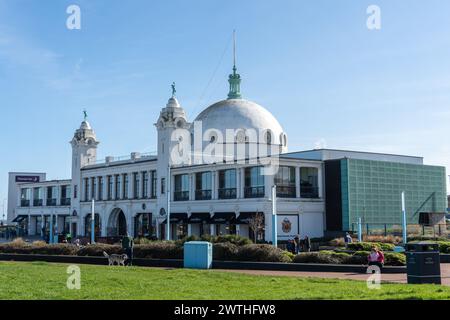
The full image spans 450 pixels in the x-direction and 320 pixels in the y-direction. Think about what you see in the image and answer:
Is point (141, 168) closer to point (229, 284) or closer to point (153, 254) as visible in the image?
point (153, 254)

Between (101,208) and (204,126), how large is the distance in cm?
1496

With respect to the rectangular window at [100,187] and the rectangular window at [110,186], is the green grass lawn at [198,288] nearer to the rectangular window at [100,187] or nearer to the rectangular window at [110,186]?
the rectangular window at [110,186]

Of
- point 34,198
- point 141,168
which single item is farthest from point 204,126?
point 34,198

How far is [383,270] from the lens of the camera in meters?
23.1

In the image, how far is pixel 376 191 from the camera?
5631cm

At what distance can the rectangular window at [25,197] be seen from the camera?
8838 cm

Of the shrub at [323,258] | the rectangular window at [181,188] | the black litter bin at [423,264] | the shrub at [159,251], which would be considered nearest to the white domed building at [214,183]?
the rectangular window at [181,188]

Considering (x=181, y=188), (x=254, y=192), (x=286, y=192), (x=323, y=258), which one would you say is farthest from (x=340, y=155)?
(x=323, y=258)

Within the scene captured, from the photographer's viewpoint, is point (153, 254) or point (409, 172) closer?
point (153, 254)

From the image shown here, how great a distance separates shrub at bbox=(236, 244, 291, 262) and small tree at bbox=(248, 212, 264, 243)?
1954cm

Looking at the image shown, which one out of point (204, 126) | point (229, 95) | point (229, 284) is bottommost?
point (229, 284)

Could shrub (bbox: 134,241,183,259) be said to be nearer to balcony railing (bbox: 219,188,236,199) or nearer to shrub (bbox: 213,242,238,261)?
shrub (bbox: 213,242,238,261)

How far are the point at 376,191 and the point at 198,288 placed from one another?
42407mm
